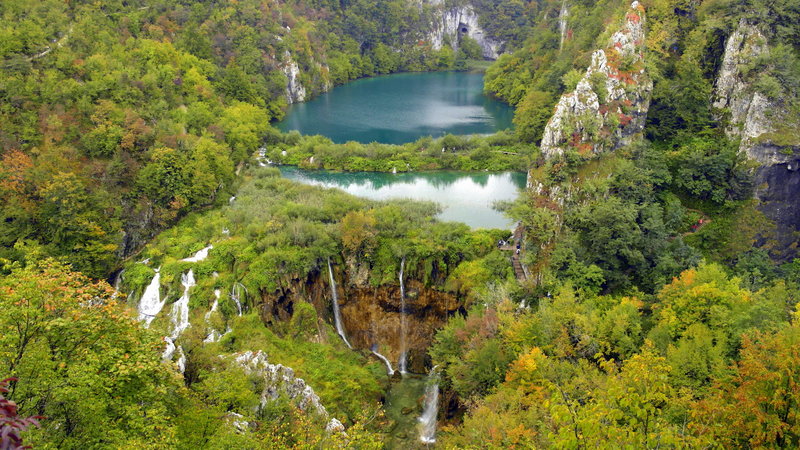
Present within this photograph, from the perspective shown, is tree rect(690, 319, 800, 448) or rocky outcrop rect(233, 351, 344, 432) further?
rocky outcrop rect(233, 351, 344, 432)

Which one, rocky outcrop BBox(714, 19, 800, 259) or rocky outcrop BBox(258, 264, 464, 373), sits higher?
rocky outcrop BBox(714, 19, 800, 259)

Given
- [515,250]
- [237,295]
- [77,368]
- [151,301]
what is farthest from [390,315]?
[77,368]

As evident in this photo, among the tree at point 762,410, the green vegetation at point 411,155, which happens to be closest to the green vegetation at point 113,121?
the green vegetation at point 411,155

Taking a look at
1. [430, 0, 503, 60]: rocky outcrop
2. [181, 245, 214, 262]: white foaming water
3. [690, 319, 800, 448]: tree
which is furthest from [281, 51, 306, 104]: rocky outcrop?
[690, 319, 800, 448]: tree

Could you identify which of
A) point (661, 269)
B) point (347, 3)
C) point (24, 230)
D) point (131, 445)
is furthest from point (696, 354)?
point (347, 3)

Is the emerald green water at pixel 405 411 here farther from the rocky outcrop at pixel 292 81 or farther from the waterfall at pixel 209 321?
the rocky outcrop at pixel 292 81

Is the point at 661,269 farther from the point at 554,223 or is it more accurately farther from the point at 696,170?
the point at 696,170

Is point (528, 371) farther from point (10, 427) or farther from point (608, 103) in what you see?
point (608, 103)

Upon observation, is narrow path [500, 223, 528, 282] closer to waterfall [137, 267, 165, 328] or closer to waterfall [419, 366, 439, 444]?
A: waterfall [419, 366, 439, 444]
